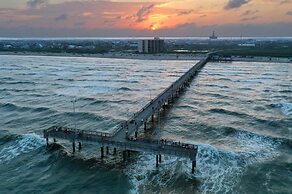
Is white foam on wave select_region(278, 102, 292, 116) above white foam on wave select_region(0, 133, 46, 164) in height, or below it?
above

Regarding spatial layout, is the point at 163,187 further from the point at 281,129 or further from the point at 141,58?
the point at 141,58

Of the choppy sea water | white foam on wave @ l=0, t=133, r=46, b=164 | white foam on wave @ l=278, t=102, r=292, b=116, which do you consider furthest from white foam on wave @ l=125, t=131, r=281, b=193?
white foam on wave @ l=278, t=102, r=292, b=116

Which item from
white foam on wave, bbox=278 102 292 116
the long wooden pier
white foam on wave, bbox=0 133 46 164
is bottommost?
white foam on wave, bbox=0 133 46 164

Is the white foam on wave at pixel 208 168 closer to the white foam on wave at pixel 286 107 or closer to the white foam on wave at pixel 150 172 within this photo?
the white foam on wave at pixel 150 172

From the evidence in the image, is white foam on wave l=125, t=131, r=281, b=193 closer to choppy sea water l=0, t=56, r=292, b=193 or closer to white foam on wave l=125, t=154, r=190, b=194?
white foam on wave l=125, t=154, r=190, b=194

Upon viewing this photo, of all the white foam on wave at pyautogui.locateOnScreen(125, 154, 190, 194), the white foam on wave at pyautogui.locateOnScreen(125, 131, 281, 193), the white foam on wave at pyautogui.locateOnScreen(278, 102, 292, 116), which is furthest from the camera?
the white foam on wave at pyautogui.locateOnScreen(278, 102, 292, 116)

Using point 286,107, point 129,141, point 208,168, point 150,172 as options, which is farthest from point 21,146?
point 286,107

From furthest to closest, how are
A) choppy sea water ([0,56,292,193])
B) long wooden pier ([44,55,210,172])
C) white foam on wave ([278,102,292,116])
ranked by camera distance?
1. white foam on wave ([278,102,292,116])
2. long wooden pier ([44,55,210,172])
3. choppy sea water ([0,56,292,193])
